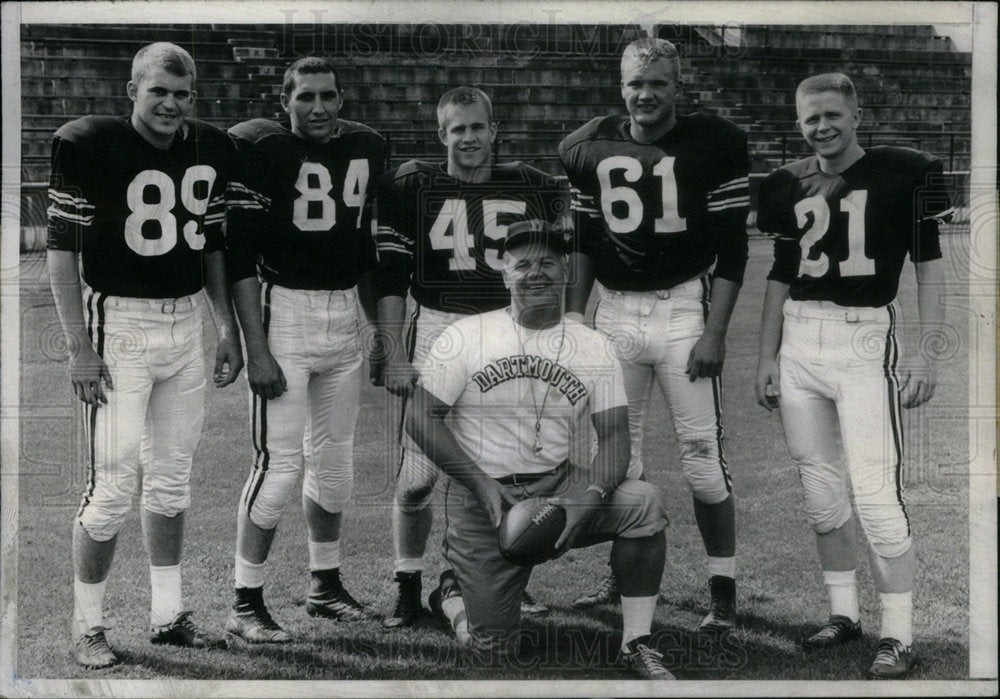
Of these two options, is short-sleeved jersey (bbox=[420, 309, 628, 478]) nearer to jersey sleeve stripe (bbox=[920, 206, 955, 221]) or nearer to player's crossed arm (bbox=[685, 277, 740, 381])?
player's crossed arm (bbox=[685, 277, 740, 381])

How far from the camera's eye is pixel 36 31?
386cm

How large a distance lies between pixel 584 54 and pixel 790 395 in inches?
55.6

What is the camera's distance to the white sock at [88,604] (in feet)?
12.2

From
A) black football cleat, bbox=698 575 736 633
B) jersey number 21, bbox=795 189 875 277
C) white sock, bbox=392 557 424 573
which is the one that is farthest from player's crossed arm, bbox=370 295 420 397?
jersey number 21, bbox=795 189 875 277

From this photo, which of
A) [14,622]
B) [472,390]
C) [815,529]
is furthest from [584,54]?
[14,622]

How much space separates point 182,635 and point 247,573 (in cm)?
33

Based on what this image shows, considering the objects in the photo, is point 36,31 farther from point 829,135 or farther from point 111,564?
point 829,135

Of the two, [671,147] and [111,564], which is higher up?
[671,147]

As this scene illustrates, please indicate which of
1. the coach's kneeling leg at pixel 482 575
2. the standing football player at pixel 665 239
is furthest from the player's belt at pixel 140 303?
the standing football player at pixel 665 239

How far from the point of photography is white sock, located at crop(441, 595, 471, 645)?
12.1 ft

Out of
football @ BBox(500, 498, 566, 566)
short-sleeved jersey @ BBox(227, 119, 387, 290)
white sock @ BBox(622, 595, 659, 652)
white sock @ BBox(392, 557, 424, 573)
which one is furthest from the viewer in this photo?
white sock @ BBox(392, 557, 424, 573)

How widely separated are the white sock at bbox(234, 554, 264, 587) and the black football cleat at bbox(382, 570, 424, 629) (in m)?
0.48

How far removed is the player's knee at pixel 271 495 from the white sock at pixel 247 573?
0.15m

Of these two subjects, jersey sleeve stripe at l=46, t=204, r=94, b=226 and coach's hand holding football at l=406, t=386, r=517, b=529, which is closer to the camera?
coach's hand holding football at l=406, t=386, r=517, b=529
